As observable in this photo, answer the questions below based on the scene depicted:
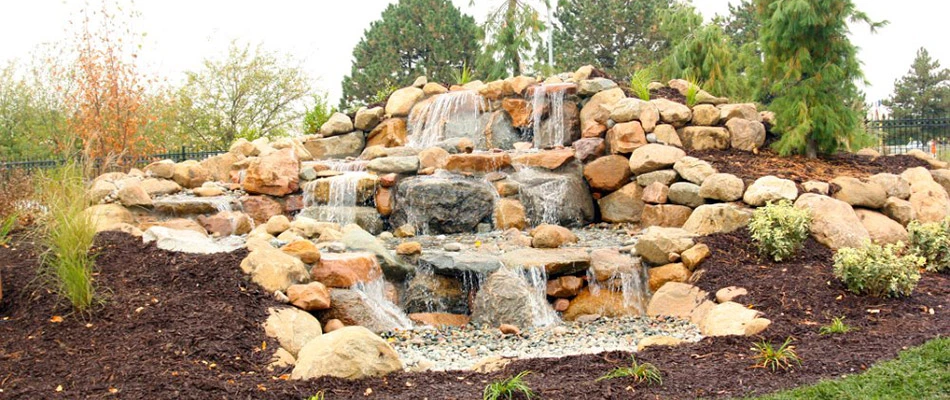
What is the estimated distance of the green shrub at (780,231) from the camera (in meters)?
7.08

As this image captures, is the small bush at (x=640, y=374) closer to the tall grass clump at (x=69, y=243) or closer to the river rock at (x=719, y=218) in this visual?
the tall grass clump at (x=69, y=243)

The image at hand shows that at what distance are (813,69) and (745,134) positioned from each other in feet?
3.96

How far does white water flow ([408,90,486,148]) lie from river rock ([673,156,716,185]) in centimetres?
408

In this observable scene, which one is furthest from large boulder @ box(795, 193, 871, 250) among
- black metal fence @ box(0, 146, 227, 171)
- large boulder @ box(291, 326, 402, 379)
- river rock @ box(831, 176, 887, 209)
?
black metal fence @ box(0, 146, 227, 171)

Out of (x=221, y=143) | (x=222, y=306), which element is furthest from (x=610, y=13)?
(x=222, y=306)

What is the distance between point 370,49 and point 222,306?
2101cm

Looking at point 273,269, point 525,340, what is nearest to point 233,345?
point 273,269

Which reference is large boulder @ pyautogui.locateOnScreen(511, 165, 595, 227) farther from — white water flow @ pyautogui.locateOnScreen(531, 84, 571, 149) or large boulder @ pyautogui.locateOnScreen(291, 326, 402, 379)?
large boulder @ pyautogui.locateOnScreen(291, 326, 402, 379)

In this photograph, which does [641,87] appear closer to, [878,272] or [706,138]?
[706,138]

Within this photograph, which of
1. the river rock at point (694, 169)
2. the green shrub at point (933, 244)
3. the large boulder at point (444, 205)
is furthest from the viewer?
A: the large boulder at point (444, 205)

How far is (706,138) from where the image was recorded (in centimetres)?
1036

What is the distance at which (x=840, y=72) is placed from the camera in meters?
9.80

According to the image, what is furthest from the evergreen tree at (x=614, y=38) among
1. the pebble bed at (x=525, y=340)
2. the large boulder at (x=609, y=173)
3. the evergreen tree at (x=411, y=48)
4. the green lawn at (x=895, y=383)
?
the green lawn at (x=895, y=383)

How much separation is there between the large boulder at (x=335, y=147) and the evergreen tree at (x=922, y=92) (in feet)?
94.1
